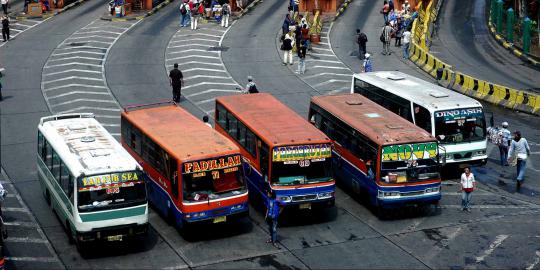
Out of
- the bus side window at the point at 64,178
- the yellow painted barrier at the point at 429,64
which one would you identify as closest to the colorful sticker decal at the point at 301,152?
the bus side window at the point at 64,178

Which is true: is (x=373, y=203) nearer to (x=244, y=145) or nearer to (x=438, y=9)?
(x=244, y=145)

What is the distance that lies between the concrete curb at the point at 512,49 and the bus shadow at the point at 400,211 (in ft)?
89.8

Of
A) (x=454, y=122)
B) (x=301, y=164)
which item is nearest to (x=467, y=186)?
(x=454, y=122)

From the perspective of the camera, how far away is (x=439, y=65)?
4847 cm

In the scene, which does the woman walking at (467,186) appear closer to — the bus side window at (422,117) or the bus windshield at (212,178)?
the bus side window at (422,117)

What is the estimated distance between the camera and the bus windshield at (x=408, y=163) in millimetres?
27484

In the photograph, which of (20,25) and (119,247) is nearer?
(119,247)

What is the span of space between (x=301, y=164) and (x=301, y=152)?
0.38 meters

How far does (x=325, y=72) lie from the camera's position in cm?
4831

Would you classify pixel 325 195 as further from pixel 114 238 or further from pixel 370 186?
pixel 114 238

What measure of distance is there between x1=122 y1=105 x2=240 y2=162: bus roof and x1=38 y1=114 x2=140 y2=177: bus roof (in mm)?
1300

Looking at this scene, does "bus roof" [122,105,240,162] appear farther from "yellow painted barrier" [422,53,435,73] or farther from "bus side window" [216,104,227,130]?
"yellow painted barrier" [422,53,435,73]

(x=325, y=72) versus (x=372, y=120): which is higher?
(x=372, y=120)

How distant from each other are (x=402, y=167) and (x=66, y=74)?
24.8 metres
